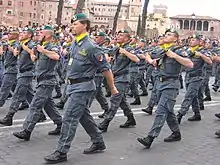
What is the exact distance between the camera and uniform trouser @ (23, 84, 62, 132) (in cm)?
700

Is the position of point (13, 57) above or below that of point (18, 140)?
above

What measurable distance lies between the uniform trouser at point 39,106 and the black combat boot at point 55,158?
3.79 feet

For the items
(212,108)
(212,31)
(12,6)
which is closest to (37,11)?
(12,6)

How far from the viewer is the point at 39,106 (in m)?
7.09

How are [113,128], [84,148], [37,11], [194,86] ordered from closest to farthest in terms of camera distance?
[84,148] < [113,128] < [194,86] < [37,11]

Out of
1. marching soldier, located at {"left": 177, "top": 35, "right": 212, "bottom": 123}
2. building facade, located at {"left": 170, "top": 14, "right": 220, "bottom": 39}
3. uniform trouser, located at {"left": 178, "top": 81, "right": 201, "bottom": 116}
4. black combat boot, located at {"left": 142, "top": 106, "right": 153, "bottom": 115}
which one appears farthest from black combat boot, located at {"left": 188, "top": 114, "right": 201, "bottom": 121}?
building facade, located at {"left": 170, "top": 14, "right": 220, "bottom": 39}

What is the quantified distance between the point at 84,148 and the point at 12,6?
103 m

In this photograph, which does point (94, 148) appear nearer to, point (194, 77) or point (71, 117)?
point (71, 117)

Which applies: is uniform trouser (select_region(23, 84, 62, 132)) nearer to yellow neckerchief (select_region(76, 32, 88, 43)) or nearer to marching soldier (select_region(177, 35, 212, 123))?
yellow neckerchief (select_region(76, 32, 88, 43))

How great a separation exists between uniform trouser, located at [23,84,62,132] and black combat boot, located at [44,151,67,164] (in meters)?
1.15

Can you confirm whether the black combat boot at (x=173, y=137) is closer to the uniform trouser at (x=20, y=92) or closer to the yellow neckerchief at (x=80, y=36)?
the yellow neckerchief at (x=80, y=36)

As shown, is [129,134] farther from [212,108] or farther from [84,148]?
[212,108]

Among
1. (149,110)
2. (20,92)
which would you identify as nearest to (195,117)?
(149,110)

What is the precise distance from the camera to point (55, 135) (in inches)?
297
